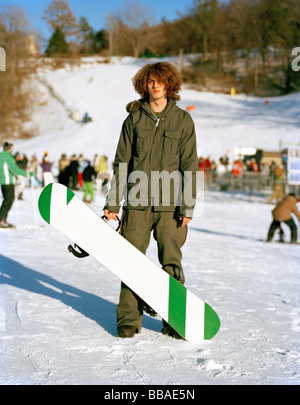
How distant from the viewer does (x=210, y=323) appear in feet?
10.5

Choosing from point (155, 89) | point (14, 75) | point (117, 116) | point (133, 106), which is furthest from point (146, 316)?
point (14, 75)

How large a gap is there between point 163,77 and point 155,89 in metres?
0.09

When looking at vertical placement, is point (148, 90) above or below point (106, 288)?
above

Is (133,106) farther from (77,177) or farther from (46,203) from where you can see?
(77,177)

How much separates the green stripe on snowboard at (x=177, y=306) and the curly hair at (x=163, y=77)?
1139 millimetres

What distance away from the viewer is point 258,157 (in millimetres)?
23625

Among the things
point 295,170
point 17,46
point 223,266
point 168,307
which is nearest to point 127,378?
point 168,307

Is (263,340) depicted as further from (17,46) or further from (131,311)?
(17,46)

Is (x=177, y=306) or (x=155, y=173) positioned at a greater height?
(x=155, y=173)

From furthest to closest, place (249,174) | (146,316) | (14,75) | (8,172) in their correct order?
(14,75)
(249,174)
(8,172)
(146,316)

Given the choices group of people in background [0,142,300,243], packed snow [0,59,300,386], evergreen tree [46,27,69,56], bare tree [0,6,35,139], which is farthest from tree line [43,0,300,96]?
packed snow [0,59,300,386]

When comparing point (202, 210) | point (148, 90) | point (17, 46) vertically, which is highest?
point (17, 46)

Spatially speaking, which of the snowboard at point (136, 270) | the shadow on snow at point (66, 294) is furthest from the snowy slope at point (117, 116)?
the snowboard at point (136, 270)

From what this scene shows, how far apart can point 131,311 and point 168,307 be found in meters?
0.24
